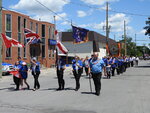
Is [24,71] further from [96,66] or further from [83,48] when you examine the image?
[83,48]

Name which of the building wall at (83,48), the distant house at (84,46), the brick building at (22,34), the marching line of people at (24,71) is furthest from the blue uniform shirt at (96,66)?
the building wall at (83,48)

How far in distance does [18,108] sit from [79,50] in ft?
186

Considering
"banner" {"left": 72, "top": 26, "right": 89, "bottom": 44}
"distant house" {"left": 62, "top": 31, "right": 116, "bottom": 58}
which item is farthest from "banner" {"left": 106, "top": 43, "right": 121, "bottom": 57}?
"banner" {"left": 72, "top": 26, "right": 89, "bottom": 44}

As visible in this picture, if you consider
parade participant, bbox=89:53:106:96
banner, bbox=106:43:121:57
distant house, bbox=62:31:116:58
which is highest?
distant house, bbox=62:31:116:58

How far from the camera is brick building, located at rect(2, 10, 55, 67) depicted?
33.2 meters

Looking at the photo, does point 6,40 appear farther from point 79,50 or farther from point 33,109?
point 79,50

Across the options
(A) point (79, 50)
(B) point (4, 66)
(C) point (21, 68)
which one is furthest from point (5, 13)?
(A) point (79, 50)

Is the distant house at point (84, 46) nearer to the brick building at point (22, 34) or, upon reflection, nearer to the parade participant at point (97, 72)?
the brick building at point (22, 34)

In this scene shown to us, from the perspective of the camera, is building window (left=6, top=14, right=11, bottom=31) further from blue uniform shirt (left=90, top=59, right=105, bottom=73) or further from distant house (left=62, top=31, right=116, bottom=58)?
distant house (left=62, top=31, right=116, bottom=58)

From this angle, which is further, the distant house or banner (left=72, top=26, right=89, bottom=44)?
the distant house

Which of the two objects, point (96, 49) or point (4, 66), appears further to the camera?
point (96, 49)

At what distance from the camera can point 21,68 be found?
13.0m

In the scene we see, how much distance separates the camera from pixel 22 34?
120ft

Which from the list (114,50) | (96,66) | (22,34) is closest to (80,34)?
(96,66)
